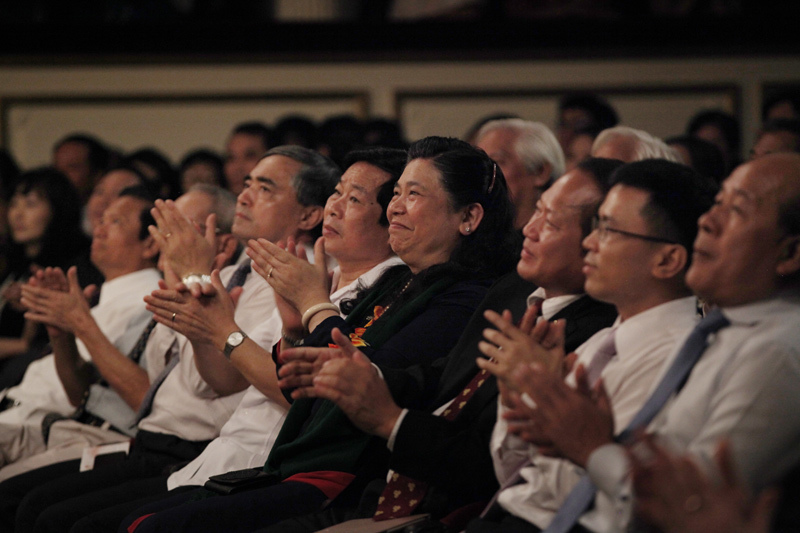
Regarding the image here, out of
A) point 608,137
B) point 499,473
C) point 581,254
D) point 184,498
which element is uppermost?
point 608,137

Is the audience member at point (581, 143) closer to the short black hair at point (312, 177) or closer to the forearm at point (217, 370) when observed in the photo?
the short black hair at point (312, 177)

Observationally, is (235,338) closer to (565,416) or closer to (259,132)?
(565,416)

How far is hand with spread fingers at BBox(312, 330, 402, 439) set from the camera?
2.06 metres

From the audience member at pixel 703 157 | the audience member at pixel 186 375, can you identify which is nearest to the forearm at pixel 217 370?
the audience member at pixel 186 375

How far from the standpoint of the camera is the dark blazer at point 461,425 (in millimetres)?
2090

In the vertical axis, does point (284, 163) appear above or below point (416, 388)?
above

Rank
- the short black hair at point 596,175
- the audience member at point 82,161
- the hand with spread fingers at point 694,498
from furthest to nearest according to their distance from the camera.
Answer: the audience member at point 82,161, the short black hair at point 596,175, the hand with spread fingers at point 694,498

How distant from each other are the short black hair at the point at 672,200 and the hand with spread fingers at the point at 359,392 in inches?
Result: 25.8

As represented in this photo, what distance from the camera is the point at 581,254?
2209mm

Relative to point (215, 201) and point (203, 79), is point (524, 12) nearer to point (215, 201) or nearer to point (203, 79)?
point (203, 79)

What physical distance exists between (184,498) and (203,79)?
419 cm

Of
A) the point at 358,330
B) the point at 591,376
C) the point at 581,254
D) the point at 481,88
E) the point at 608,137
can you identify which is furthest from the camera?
the point at 481,88

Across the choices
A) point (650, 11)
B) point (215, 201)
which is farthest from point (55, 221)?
point (650, 11)

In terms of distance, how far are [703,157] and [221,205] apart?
1.79 meters
